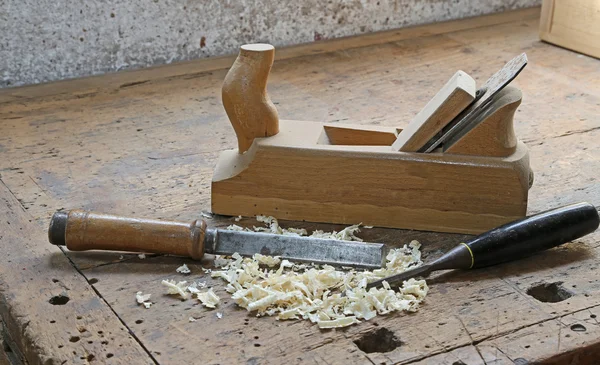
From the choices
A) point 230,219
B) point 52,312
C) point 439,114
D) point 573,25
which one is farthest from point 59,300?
point 573,25

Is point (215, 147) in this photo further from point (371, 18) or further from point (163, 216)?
point (371, 18)

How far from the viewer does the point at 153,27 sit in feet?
9.32

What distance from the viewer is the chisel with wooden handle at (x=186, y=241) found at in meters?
1.50

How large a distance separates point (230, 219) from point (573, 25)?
1757 mm

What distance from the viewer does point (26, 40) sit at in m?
2.65

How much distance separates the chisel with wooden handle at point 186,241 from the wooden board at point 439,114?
223 mm

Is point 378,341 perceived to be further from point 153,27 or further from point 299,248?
point 153,27

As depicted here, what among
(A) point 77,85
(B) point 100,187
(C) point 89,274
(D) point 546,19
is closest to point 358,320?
(C) point 89,274

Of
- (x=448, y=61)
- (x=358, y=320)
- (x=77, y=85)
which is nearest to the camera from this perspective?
(x=358, y=320)

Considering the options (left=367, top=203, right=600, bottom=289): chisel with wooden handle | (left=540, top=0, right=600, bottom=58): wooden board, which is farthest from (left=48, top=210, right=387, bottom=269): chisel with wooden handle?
(left=540, top=0, right=600, bottom=58): wooden board

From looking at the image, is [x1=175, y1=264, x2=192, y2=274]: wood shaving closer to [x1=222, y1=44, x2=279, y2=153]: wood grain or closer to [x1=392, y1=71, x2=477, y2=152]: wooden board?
[x1=222, y1=44, x2=279, y2=153]: wood grain

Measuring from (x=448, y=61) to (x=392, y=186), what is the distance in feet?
4.25

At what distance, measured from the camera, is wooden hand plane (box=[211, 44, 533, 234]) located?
5.21 feet

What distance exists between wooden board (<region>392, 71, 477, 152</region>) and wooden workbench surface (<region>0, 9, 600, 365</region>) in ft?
0.62
